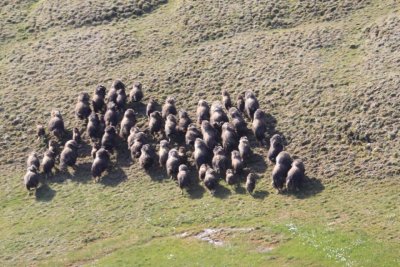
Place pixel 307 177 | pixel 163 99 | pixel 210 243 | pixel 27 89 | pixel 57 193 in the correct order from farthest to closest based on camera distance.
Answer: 1. pixel 27 89
2. pixel 163 99
3. pixel 57 193
4. pixel 307 177
5. pixel 210 243

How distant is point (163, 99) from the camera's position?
57.7 meters

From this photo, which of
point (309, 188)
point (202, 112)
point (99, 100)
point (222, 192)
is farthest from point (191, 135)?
point (99, 100)

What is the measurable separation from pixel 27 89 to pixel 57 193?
50.3 ft

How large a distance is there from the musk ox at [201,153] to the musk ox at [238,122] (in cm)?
267

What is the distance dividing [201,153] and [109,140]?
6.64m

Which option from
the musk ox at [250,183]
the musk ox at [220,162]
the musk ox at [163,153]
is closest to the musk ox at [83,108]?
the musk ox at [163,153]

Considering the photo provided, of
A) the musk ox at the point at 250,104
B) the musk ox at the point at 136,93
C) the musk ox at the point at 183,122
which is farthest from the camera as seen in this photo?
the musk ox at the point at 136,93

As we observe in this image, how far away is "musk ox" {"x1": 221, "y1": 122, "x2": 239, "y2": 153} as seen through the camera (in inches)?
1951

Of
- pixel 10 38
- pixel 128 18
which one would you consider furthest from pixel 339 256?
pixel 10 38

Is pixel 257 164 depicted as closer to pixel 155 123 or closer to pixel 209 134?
pixel 209 134

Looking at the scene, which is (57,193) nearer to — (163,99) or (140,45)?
(163,99)

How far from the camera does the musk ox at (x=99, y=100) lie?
56.7m

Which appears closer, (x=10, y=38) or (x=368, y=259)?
(x=368, y=259)

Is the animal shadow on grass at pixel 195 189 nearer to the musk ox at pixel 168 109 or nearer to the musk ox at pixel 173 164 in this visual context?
the musk ox at pixel 173 164
